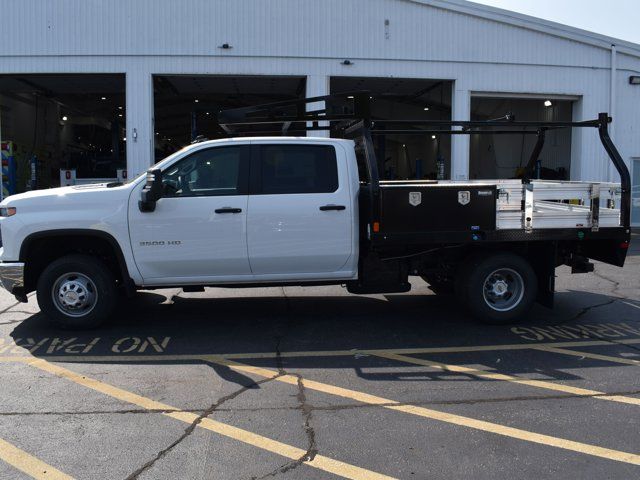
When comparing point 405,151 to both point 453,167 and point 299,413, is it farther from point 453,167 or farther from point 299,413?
point 299,413

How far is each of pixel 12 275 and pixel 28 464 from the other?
3.15 meters

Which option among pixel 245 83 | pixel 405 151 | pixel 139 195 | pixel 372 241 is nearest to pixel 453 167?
pixel 245 83

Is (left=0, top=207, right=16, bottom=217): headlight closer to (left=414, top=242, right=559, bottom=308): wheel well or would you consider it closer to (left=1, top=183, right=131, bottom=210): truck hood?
(left=1, top=183, right=131, bottom=210): truck hood

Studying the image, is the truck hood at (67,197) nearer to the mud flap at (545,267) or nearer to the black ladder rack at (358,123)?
the black ladder rack at (358,123)

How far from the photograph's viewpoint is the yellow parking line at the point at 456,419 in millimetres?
3561

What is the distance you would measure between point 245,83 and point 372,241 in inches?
549

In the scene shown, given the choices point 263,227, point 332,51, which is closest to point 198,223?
point 263,227

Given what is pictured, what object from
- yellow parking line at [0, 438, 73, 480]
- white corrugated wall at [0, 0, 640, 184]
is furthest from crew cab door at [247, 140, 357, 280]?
white corrugated wall at [0, 0, 640, 184]

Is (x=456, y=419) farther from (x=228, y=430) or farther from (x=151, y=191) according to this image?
(x=151, y=191)

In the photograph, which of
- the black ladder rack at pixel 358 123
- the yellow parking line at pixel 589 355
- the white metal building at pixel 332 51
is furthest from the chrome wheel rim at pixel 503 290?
the white metal building at pixel 332 51

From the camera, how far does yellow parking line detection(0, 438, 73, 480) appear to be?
329 cm

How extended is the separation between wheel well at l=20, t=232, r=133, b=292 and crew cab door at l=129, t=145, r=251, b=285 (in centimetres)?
29

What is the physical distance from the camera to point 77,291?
20.2 feet

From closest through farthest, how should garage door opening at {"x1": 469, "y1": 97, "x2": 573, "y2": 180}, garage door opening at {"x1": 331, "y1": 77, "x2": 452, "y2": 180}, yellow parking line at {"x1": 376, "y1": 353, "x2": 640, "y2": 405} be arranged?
yellow parking line at {"x1": 376, "y1": 353, "x2": 640, "y2": 405} → garage door opening at {"x1": 331, "y1": 77, "x2": 452, "y2": 180} → garage door opening at {"x1": 469, "y1": 97, "x2": 573, "y2": 180}
